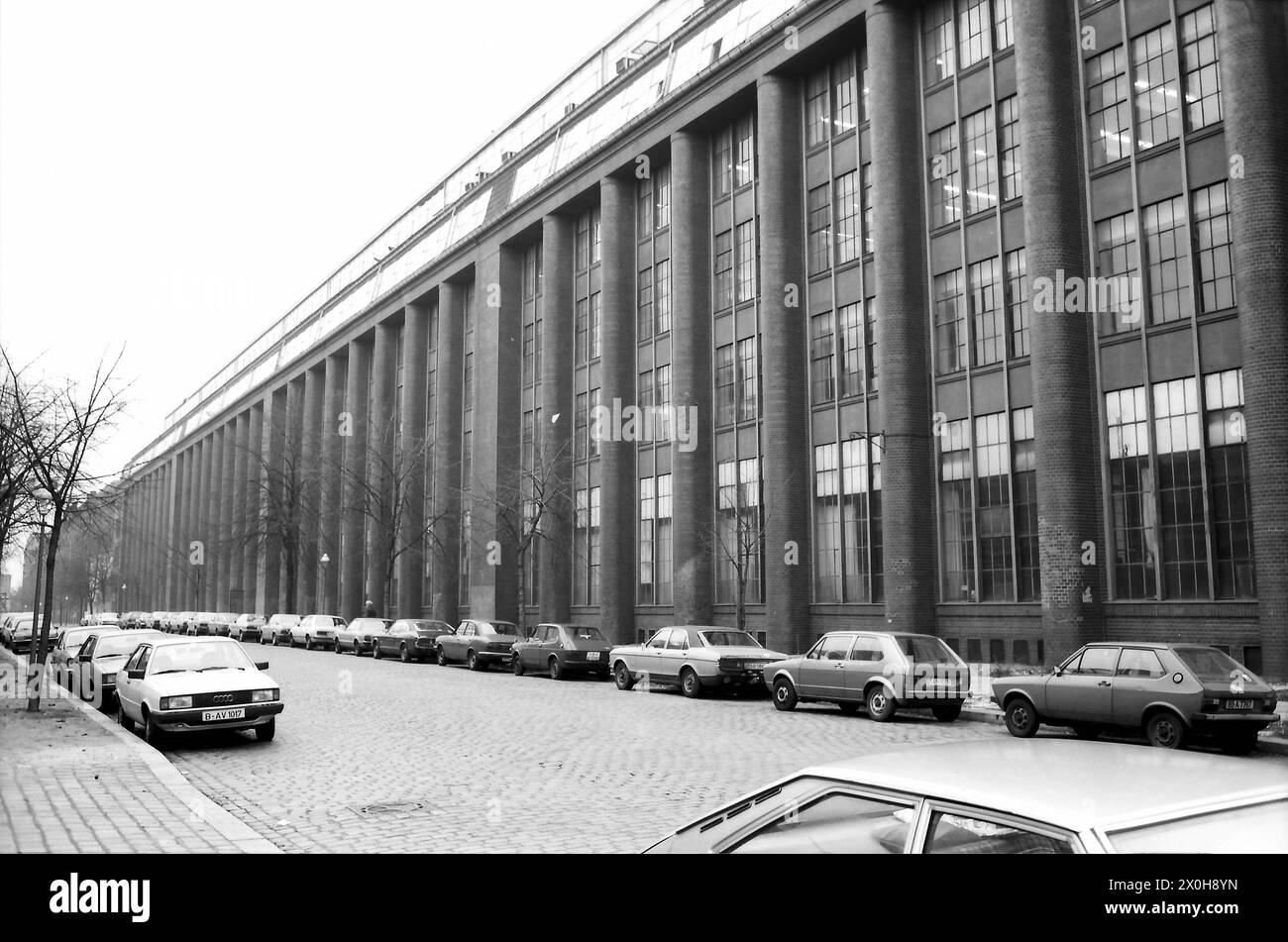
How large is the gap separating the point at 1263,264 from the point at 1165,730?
1212 cm

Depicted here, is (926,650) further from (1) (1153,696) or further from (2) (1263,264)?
(2) (1263,264)

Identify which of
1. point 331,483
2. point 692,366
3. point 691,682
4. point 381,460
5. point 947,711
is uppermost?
point 692,366

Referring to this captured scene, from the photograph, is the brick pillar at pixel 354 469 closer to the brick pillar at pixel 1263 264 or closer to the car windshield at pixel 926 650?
the car windshield at pixel 926 650

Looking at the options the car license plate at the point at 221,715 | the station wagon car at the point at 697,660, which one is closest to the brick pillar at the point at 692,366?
the station wagon car at the point at 697,660

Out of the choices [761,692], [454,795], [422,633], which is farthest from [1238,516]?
[422,633]

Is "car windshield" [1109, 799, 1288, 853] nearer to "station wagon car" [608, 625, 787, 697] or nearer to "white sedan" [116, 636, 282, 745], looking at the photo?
"white sedan" [116, 636, 282, 745]

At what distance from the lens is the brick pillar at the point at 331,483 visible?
199 ft

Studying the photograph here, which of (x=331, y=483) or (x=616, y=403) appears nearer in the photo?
(x=616, y=403)

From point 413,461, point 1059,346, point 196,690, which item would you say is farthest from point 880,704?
point 413,461

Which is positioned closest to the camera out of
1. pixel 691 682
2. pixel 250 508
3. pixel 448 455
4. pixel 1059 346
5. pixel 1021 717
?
pixel 1021 717

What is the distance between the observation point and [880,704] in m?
17.8

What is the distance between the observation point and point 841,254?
32.4m

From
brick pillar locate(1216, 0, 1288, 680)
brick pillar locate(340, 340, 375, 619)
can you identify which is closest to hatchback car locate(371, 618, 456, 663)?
brick pillar locate(340, 340, 375, 619)
